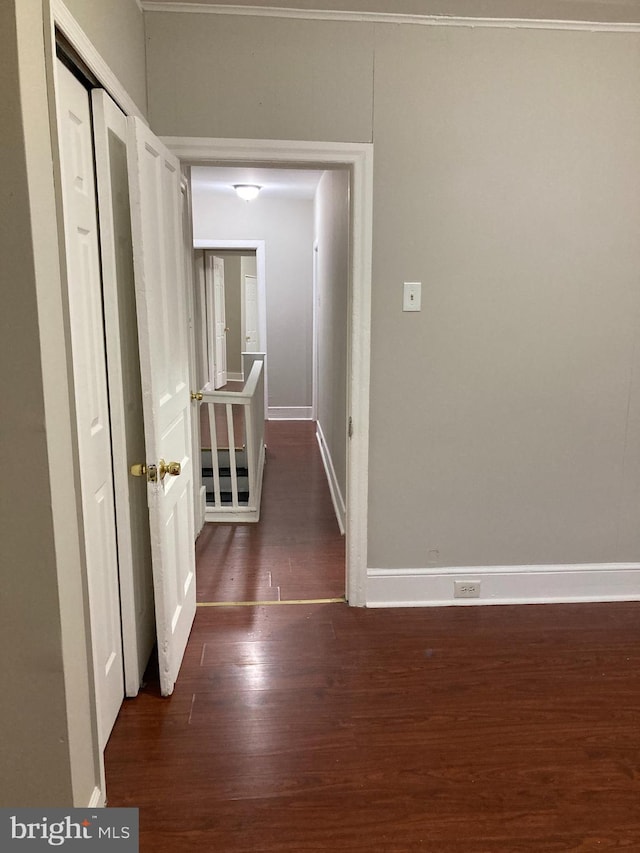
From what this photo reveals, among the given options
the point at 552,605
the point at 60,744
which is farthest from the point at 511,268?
the point at 60,744

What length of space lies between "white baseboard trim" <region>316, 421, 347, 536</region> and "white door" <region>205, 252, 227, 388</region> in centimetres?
337

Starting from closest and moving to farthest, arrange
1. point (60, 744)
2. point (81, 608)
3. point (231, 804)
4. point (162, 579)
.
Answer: point (60, 744), point (81, 608), point (231, 804), point (162, 579)

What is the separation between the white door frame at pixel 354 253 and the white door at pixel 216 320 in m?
5.72

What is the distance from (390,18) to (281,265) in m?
4.85

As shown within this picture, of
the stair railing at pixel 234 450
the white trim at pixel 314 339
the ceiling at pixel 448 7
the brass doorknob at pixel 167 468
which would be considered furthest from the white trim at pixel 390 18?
the white trim at pixel 314 339

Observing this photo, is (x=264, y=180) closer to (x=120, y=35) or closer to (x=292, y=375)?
(x=292, y=375)

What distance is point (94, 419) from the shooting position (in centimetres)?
184

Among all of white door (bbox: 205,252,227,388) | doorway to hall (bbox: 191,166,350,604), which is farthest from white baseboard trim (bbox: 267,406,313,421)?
white door (bbox: 205,252,227,388)

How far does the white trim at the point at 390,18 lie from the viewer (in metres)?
2.36

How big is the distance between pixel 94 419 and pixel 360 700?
135 cm

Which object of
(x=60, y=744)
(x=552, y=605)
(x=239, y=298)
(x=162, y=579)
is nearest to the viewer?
(x=60, y=744)

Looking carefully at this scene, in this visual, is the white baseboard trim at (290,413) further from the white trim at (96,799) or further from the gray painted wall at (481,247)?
the white trim at (96,799)

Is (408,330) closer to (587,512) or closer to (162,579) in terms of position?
(587,512)

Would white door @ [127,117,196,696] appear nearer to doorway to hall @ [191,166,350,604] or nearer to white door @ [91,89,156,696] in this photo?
white door @ [91,89,156,696]
